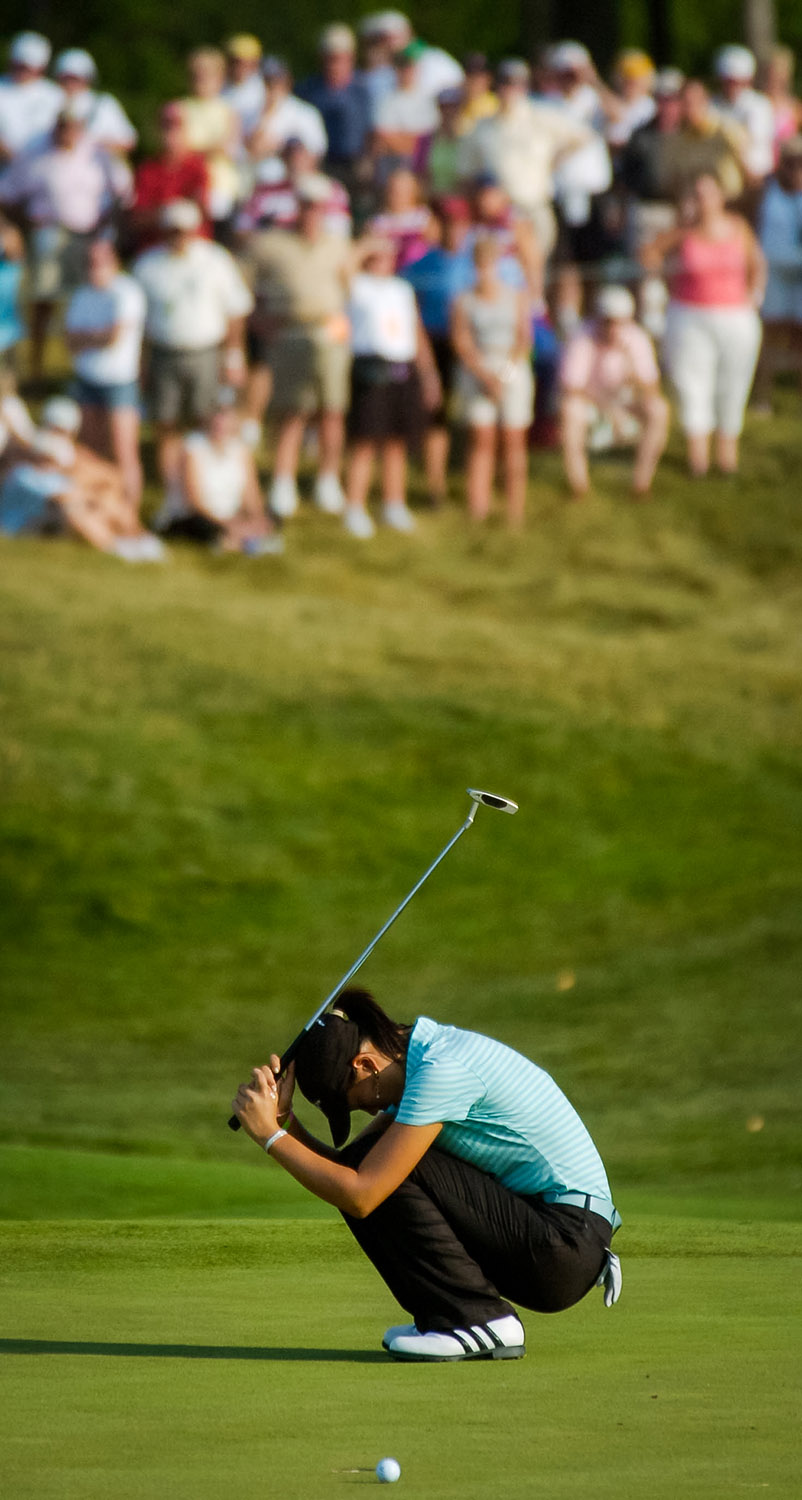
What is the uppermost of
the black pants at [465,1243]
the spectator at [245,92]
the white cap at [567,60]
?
the black pants at [465,1243]

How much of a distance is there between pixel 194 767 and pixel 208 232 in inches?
159

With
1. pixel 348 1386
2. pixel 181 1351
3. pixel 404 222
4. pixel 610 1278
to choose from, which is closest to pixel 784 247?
pixel 404 222

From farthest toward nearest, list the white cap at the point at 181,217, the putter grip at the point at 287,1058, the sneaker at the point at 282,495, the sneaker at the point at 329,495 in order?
the sneaker at the point at 329,495, the sneaker at the point at 282,495, the white cap at the point at 181,217, the putter grip at the point at 287,1058

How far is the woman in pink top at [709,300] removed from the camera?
17016mm

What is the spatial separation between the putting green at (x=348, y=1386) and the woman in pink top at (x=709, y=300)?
38.8ft

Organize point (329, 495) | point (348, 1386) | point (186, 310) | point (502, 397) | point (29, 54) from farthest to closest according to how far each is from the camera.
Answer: point (329, 495) → point (502, 397) → point (29, 54) → point (186, 310) → point (348, 1386)

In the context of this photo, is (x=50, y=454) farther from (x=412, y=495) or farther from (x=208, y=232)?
(x=412, y=495)

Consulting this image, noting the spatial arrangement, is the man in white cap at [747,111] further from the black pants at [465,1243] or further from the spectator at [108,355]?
the black pants at [465,1243]

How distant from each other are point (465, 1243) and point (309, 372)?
12.3 metres

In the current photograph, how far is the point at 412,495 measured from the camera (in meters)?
18.7

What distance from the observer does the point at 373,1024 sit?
4.64m

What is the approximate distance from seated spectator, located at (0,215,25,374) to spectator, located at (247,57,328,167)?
78.9 inches

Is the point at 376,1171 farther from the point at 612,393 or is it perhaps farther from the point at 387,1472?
the point at 612,393

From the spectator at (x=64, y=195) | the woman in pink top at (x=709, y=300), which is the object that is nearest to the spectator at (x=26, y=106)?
the spectator at (x=64, y=195)
